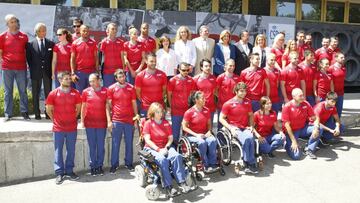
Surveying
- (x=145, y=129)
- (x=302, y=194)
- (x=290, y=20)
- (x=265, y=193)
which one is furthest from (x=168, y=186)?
(x=290, y=20)

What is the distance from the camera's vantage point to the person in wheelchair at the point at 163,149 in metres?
5.21

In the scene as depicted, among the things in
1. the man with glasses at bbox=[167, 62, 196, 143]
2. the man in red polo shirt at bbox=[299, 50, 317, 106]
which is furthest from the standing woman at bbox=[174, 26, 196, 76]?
the man in red polo shirt at bbox=[299, 50, 317, 106]

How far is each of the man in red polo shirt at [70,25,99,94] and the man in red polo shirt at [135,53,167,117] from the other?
1.02 m

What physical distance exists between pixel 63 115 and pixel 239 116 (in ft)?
9.20

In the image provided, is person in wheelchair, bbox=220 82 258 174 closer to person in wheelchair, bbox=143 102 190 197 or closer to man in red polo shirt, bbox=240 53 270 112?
man in red polo shirt, bbox=240 53 270 112

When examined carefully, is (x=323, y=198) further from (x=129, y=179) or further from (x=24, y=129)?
(x=24, y=129)

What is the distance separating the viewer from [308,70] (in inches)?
299

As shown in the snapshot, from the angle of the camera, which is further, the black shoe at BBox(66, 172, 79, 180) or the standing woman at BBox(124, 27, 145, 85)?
the standing woman at BBox(124, 27, 145, 85)

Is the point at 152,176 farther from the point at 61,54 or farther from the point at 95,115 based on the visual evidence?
→ the point at 61,54

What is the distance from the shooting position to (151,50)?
24.2 ft

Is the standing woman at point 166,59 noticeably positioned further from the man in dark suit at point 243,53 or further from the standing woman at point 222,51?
the man in dark suit at point 243,53

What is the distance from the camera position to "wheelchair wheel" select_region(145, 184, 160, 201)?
523 centimetres

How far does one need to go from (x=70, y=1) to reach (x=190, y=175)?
23.1 feet

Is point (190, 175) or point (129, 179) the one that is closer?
point (190, 175)
